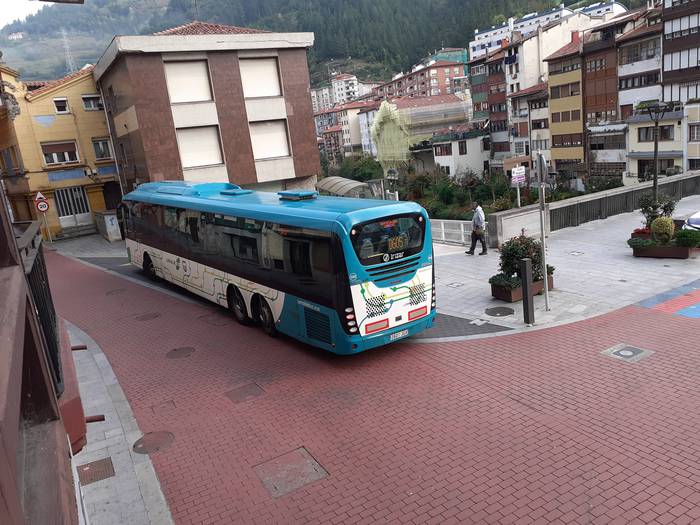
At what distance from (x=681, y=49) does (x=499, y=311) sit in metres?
37.7

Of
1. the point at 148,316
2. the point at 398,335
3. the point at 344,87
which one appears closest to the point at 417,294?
the point at 398,335

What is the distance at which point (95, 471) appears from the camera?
25.1 ft

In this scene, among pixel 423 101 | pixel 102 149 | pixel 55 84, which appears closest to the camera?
pixel 55 84

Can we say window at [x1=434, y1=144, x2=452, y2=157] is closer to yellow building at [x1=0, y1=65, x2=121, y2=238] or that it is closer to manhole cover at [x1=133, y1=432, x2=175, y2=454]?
yellow building at [x1=0, y1=65, x2=121, y2=238]

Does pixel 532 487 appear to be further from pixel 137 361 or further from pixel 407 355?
pixel 137 361

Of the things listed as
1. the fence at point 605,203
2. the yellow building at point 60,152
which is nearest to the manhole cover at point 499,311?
the fence at point 605,203

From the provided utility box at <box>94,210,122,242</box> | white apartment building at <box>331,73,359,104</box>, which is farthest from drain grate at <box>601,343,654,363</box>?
white apartment building at <box>331,73,359,104</box>

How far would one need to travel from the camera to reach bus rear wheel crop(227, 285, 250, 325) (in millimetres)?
13471

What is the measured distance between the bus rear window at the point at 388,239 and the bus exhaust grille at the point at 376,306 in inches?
26.8

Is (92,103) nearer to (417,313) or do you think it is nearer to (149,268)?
(149,268)

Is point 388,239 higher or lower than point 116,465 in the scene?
higher

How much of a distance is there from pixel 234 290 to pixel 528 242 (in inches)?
290

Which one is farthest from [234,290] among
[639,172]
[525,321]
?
[639,172]

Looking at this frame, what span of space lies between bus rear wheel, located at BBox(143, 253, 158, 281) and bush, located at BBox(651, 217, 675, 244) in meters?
16.3
